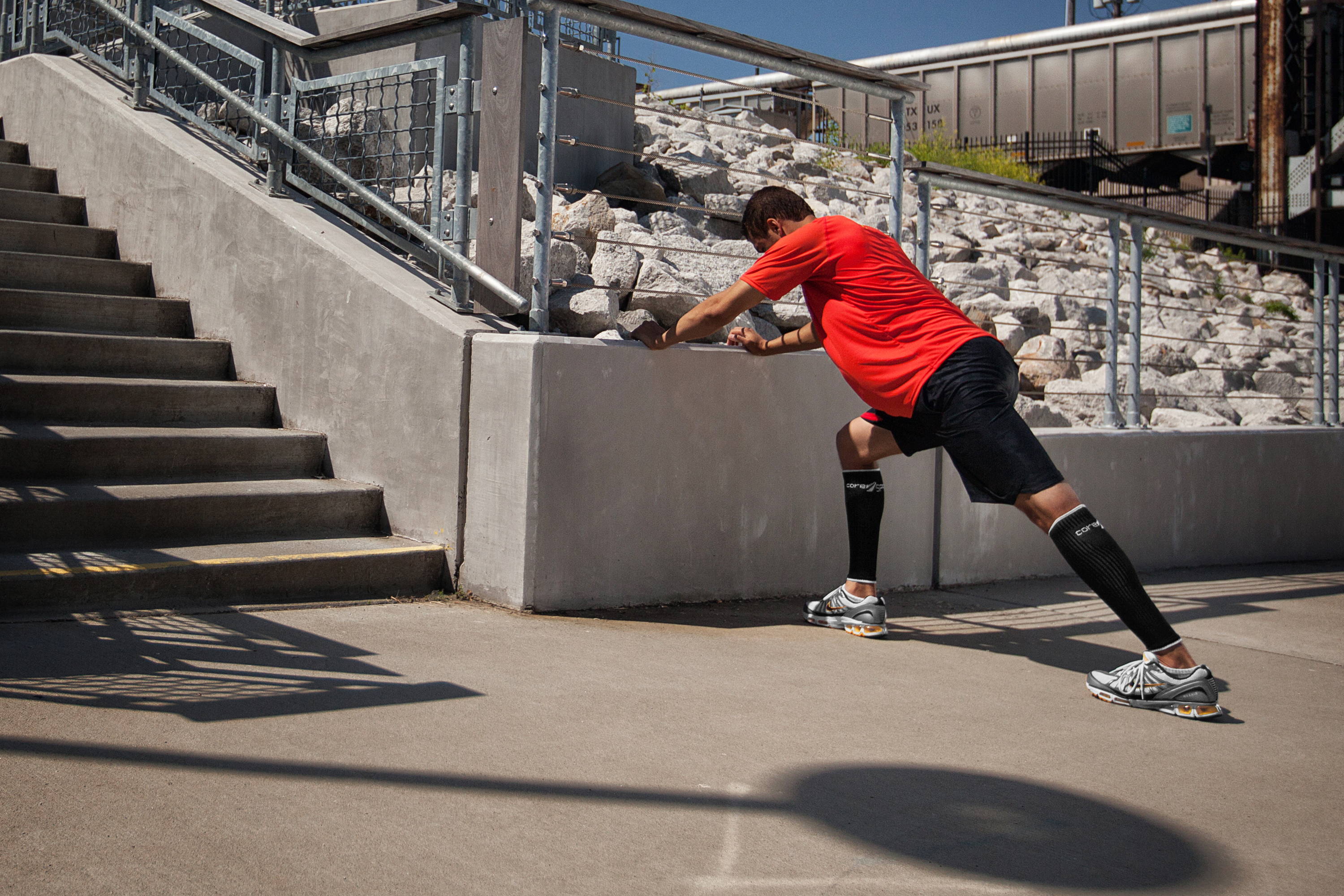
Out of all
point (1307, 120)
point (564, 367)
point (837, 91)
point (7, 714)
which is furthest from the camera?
point (837, 91)

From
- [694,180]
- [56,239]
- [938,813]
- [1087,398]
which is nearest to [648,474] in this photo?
[938,813]

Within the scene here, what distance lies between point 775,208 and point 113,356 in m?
3.16

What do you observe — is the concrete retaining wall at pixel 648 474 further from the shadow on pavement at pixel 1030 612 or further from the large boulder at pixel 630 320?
the large boulder at pixel 630 320

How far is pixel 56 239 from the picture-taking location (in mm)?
5996

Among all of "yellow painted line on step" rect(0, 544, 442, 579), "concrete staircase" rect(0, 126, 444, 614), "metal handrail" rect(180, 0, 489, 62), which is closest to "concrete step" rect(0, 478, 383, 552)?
"concrete staircase" rect(0, 126, 444, 614)

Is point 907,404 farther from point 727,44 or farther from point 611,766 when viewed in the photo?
point 727,44

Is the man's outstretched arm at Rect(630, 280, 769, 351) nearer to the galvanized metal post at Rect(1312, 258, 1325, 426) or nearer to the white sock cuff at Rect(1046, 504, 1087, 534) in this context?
the white sock cuff at Rect(1046, 504, 1087, 534)

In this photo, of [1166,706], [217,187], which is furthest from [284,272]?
[1166,706]

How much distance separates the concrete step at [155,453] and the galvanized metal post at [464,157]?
101cm

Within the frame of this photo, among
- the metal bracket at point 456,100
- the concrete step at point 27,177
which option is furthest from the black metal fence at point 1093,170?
the metal bracket at point 456,100

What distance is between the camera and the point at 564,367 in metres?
4.14

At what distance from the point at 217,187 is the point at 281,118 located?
464 millimetres

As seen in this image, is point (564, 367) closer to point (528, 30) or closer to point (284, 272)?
point (528, 30)

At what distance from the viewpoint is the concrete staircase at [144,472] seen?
3799 mm
